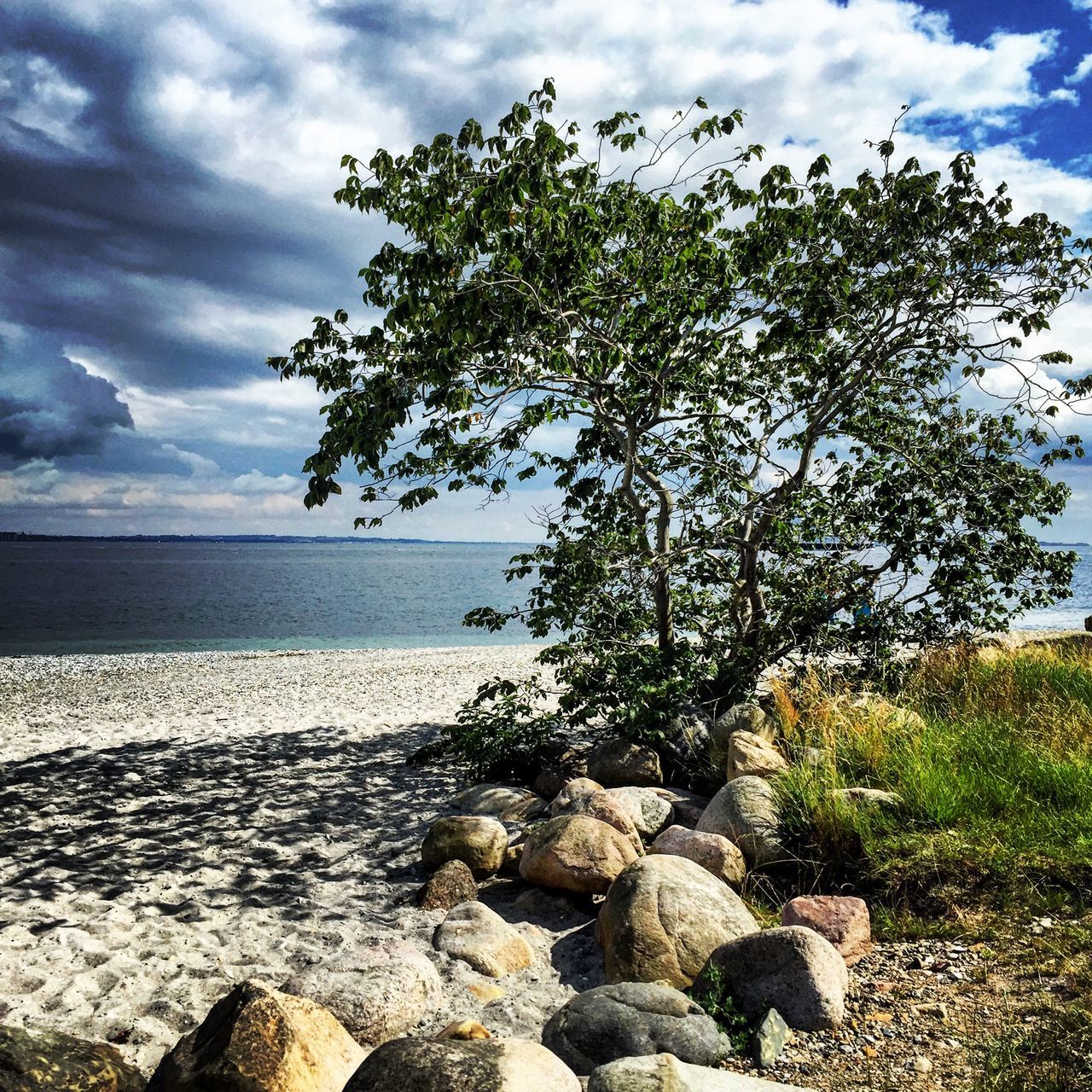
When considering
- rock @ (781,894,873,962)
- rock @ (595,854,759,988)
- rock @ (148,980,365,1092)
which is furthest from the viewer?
rock @ (781,894,873,962)

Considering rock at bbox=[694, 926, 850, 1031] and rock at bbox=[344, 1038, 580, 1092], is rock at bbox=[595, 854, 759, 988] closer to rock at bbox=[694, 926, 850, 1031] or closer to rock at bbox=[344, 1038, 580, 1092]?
rock at bbox=[694, 926, 850, 1031]

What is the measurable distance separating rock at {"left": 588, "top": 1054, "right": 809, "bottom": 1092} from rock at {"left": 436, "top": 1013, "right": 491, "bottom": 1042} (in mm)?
699

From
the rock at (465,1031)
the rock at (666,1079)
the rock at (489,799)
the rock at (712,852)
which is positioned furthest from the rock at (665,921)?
the rock at (489,799)

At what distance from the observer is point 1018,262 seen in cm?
875

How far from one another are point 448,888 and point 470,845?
0.49 metres

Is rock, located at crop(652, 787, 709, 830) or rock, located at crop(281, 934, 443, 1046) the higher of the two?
rock, located at crop(652, 787, 709, 830)

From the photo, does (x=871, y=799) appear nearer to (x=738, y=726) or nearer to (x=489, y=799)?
(x=738, y=726)

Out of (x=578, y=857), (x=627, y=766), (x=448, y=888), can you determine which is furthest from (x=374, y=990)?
(x=627, y=766)

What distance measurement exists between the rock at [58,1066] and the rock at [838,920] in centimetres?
371

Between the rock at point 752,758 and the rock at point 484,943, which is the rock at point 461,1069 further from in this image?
the rock at point 752,758

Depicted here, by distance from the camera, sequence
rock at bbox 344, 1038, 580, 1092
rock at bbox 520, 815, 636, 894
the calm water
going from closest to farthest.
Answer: rock at bbox 344, 1038, 580, 1092 < rock at bbox 520, 815, 636, 894 < the calm water

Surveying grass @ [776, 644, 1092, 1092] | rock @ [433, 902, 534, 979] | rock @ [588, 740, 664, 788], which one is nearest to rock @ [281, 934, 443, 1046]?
rock @ [433, 902, 534, 979]

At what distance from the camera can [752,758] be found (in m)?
7.09

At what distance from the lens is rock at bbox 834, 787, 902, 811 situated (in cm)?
580
